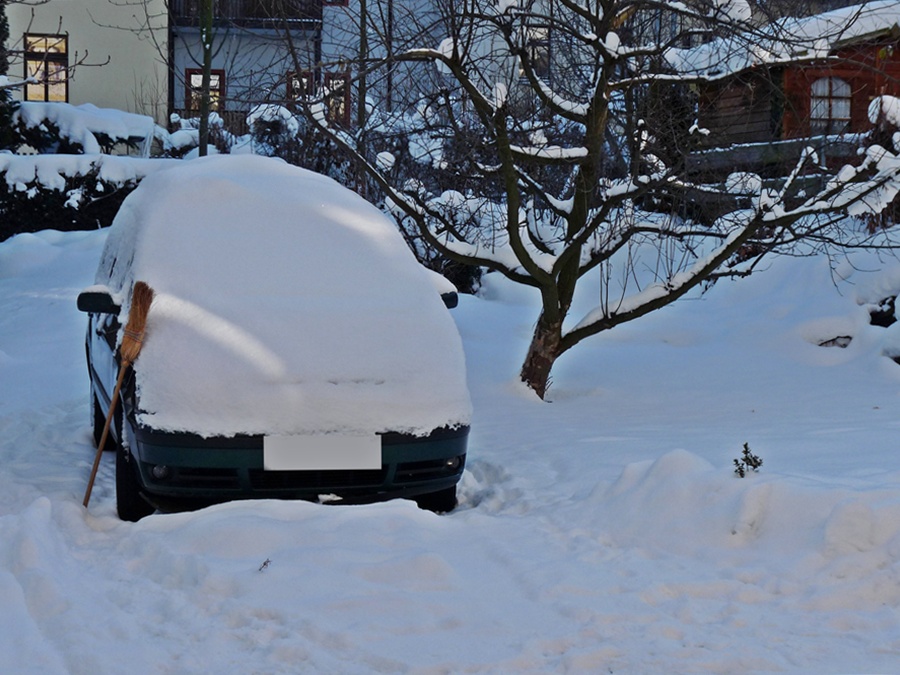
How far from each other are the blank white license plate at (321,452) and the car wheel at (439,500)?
21.8 inches

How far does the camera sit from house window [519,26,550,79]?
305 inches

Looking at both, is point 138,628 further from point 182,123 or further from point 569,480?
point 182,123

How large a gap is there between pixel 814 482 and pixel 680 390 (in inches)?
171

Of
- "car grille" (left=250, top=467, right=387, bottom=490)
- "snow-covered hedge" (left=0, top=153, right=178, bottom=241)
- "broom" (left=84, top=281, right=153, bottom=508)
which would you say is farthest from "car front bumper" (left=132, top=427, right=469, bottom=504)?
"snow-covered hedge" (left=0, top=153, right=178, bottom=241)

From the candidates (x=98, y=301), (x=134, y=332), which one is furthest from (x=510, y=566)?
(x=98, y=301)

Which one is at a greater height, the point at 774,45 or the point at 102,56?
the point at 102,56

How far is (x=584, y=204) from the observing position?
27.3 ft

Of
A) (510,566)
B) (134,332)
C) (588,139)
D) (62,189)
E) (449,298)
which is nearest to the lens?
(510,566)

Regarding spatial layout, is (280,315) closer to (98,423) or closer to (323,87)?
(98,423)

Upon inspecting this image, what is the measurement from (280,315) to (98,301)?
3.10ft

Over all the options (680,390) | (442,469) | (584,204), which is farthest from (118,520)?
(680,390)

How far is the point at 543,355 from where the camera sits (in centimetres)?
852

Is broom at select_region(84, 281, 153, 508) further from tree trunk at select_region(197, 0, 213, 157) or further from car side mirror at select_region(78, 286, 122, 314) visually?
tree trunk at select_region(197, 0, 213, 157)

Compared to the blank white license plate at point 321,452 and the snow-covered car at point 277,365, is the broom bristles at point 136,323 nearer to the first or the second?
the snow-covered car at point 277,365
